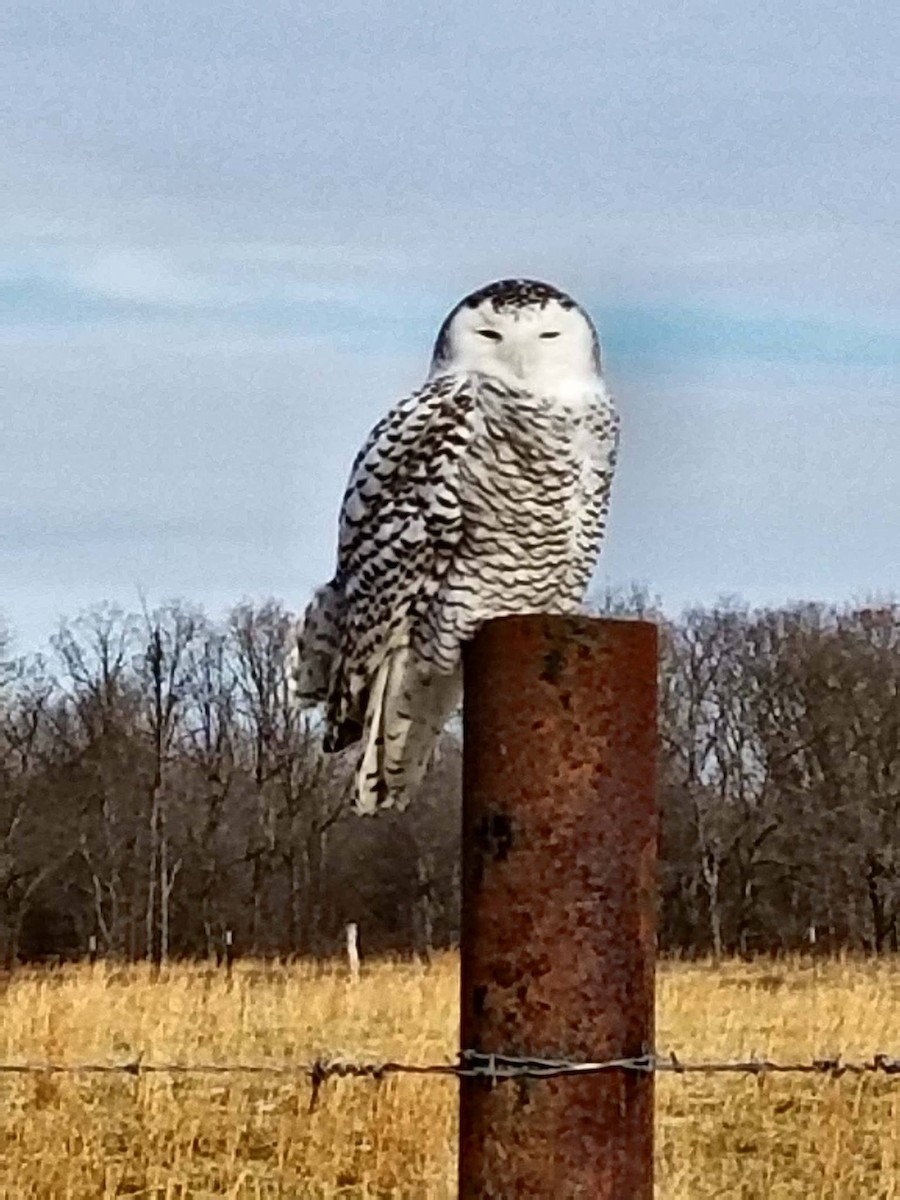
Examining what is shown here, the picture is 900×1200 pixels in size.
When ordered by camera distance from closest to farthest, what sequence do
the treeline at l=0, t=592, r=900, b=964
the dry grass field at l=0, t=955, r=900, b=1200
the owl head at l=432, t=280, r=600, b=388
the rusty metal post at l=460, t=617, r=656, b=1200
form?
the rusty metal post at l=460, t=617, r=656, b=1200 → the owl head at l=432, t=280, r=600, b=388 → the dry grass field at l=0, t=955, r=900, b=1200 → the treeline at l=0, t=592, r=900, b=964

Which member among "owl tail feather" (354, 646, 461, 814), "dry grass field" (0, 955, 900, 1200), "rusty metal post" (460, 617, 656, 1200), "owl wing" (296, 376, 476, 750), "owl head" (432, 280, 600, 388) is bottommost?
"dry grass field" (0, 955, 900, 1200)

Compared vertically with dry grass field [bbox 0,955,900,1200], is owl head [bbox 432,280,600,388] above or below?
above

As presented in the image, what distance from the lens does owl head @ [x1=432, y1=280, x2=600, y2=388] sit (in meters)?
2.48

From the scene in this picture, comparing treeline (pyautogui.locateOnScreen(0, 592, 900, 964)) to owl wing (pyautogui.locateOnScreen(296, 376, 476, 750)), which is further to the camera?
treeline (pyautogui.locateOnScreen(0, 592, 900, 964))

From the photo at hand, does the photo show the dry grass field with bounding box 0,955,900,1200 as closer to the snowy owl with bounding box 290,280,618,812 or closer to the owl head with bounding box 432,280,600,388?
the snowy owl with bounding box 290,280,618,812

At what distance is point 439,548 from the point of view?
2.63 metres

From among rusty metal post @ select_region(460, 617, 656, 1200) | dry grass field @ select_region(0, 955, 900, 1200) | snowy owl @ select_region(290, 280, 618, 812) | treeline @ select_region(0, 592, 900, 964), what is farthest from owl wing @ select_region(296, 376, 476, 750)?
treeline @ select_region(0, 592, 900, 964)

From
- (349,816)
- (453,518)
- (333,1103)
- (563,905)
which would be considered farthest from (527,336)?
(349,816)

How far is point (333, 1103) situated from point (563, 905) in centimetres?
437

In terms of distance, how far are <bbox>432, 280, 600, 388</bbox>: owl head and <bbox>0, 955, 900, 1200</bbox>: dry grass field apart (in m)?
2.74

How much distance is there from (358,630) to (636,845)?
972 millimetres

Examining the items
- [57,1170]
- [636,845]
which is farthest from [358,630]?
[57,1170]

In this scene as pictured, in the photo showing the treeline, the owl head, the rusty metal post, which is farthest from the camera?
the treeline

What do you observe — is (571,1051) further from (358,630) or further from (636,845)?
(358,630)
